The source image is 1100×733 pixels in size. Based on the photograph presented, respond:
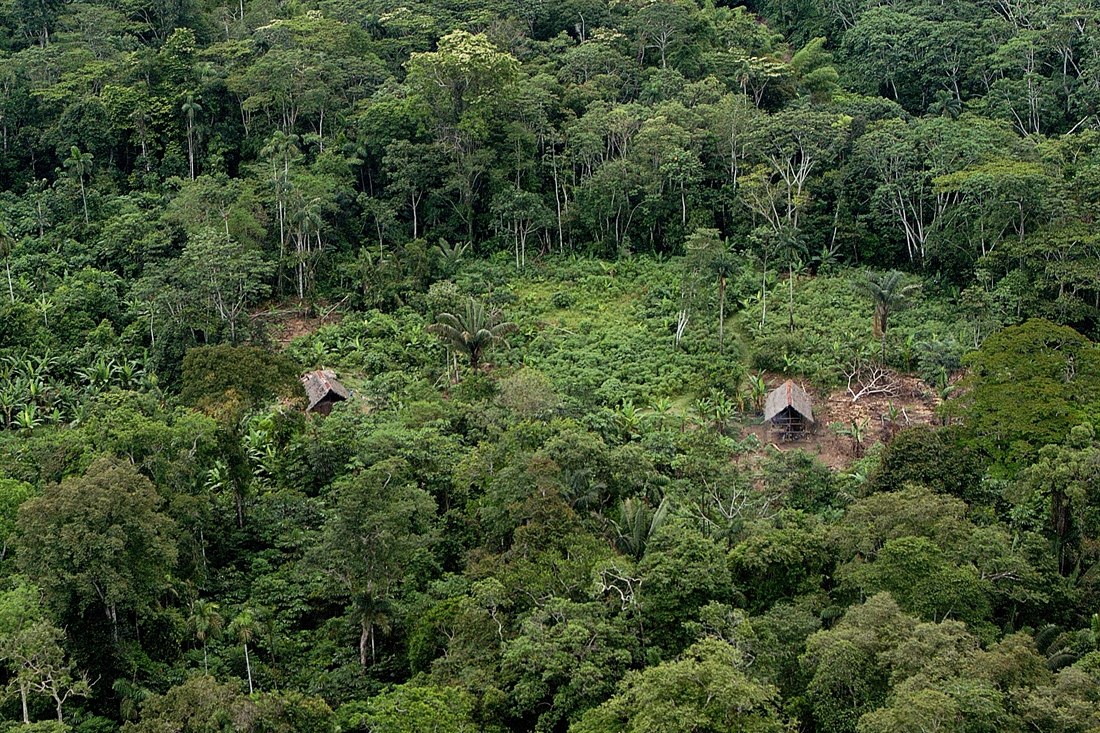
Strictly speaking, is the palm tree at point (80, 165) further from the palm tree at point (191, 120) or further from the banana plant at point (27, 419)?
the banana plant at point (27, 419)

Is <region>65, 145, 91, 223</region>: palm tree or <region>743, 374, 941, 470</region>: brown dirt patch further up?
<region>65, 145, 91, 223</region>: palm tree

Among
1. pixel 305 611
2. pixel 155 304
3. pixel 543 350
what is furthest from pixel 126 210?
pixel 305 611

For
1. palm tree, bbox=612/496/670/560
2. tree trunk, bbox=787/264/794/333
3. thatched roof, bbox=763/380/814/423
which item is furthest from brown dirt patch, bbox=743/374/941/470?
palm tree, bbox=612/496/670/560

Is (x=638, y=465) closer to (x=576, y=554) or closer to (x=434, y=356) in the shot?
(x=576, y=554)

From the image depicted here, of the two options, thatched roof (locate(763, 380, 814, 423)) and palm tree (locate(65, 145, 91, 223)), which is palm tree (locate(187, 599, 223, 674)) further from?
palm tree (locate(65, 145, 91, 223))

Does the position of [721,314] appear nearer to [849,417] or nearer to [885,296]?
[885,296]

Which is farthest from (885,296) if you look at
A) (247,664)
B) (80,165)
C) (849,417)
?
(80,165)

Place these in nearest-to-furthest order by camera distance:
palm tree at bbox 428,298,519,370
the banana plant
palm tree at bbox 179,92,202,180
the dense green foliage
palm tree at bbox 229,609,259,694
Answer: the dense green foliage < palm tree at bbox 229,609,259,694 < the banana plant < palm tree at bbox 428,298,519,370 < palm tree at bbox 179,92,202,180
